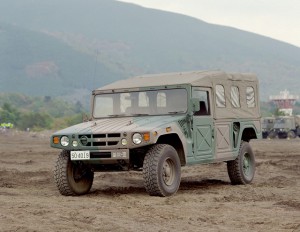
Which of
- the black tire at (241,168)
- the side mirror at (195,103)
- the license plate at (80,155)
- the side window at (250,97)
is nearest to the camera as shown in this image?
the license plate at (80,155)

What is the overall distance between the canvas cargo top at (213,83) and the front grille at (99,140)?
1.56 m

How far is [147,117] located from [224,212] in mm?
2831

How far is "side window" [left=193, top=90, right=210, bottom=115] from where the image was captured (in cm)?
1032

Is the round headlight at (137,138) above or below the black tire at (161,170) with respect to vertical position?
above

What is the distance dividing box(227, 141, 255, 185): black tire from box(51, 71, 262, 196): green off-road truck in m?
0.02

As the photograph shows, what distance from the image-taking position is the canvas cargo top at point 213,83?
34.0ft

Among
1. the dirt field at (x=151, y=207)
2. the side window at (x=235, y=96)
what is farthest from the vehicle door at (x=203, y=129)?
the side window at (x=235, y=96)

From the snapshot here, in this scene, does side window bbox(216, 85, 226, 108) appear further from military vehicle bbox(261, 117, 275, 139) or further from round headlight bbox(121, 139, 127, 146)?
military vehicle bbox(261, 117, 275, 139)

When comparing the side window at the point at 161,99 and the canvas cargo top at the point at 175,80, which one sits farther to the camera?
the canvas cargo top at the point at 175,80

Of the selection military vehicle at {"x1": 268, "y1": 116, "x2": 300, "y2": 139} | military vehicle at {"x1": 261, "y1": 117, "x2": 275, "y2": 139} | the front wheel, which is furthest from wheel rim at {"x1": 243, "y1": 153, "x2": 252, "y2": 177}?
military vehicle at {"x1": 261, "y1": 117, "x2": 275, "y2": 139}

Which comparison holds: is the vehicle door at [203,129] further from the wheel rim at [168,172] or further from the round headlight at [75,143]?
the round headlight at [75,143]

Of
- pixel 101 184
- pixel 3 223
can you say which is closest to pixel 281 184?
pixel 101 184

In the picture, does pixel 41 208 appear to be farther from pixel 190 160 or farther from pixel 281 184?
pixel 281 184

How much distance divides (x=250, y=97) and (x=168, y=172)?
3559mm
